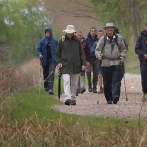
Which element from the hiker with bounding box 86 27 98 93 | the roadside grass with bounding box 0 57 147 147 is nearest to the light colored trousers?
the hiker with bounding box 86 27 98 93

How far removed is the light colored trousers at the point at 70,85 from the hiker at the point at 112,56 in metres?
0.86

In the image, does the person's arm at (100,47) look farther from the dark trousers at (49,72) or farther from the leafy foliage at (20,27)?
the leafy foliage at (20,27)

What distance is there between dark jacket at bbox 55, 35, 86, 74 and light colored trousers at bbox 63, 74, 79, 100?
13 cm

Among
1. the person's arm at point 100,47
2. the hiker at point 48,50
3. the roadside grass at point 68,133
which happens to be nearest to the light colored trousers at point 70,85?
the person's arm at point 100,47

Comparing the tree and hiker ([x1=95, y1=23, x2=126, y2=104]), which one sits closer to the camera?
hiker ([x1=95, y1=23, x2=126, y2=104])

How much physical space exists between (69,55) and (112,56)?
114 cm

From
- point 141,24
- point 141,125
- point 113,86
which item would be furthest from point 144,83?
point 141,24

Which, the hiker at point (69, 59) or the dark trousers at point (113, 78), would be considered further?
the hiker at point (69, 59)

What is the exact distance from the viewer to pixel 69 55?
Answer: 15211mm

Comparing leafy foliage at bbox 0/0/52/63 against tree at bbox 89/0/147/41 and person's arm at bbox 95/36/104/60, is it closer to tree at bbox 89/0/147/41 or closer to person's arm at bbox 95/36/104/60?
tree at bbox 89/0/147/41

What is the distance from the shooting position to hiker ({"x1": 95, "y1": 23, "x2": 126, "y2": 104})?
14.6 meters

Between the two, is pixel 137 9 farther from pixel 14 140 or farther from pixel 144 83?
pixel 14 140

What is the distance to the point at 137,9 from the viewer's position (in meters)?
29.0

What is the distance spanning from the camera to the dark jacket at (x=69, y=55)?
1518 centimetres
